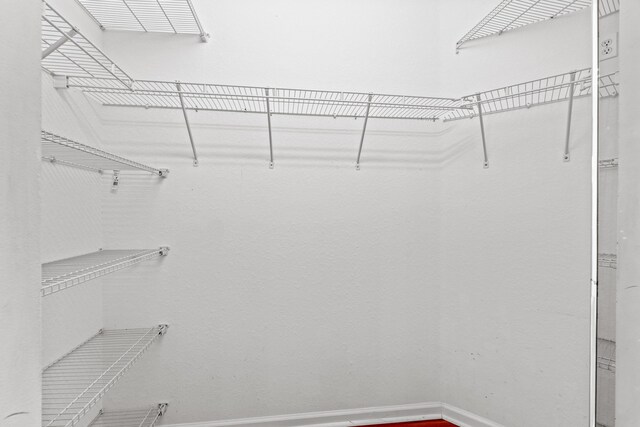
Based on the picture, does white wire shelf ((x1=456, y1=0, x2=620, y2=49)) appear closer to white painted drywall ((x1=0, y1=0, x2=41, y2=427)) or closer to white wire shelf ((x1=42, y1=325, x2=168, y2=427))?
white painted drywall ((x1=0, y1=0, x2=41, y2=427))

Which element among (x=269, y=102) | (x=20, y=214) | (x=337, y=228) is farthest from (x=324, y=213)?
(x=20, y=214)

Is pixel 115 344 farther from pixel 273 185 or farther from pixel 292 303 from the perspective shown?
pixel 273 185

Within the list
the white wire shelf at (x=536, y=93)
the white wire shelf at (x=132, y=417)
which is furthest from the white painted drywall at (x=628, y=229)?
the white wire shelf at (x=132, y=417)

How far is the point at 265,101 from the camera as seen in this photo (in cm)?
168

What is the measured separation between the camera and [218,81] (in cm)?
166

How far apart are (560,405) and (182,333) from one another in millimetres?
1671

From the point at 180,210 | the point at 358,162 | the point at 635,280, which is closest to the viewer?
the point at 635,280

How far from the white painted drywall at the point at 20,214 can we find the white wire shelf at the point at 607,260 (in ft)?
2.91

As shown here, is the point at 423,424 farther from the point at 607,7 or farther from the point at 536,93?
the point at 607,7

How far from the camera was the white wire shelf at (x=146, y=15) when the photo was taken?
1.44 metres

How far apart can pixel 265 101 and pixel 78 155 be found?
0.84 m

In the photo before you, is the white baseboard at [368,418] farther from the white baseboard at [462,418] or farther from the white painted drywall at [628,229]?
the white painted drywall at [628,229]

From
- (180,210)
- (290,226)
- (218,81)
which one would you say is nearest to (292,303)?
(290,226)

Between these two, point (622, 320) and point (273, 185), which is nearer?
point (622, 320)
